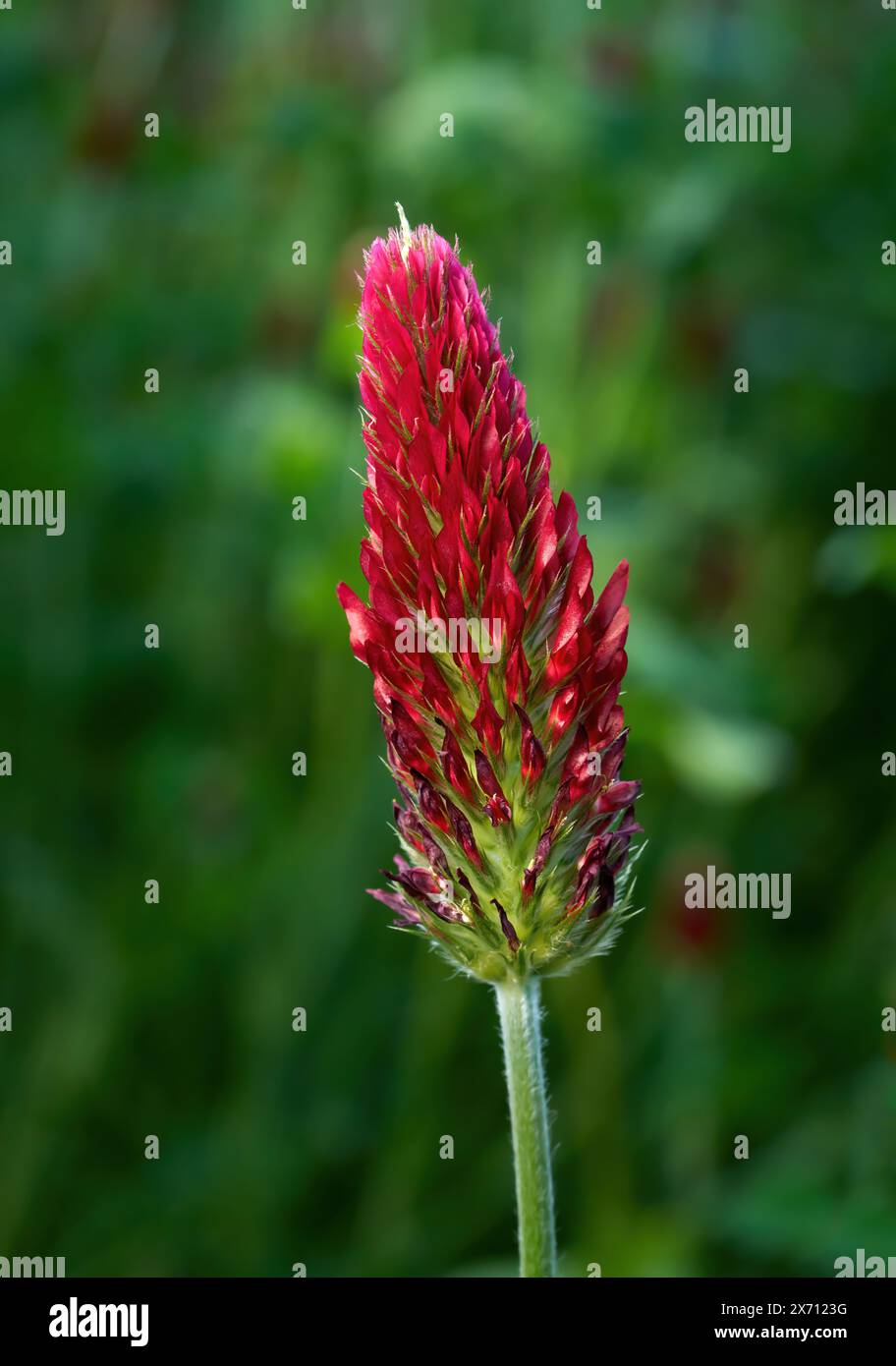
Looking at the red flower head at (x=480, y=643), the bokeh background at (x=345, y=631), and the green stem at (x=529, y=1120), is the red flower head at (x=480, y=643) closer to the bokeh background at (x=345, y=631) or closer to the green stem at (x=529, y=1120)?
the green stem at (x=529, y=1120)

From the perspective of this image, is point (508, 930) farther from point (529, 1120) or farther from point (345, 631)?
point (345, 631)

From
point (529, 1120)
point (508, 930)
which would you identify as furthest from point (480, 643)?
point (529, 1120)
